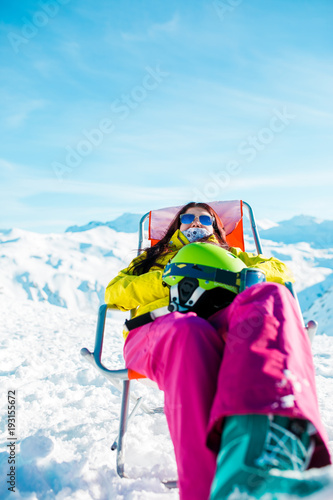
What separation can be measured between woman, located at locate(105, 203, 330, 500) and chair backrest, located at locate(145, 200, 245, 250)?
2.10m

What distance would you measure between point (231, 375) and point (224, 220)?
260 cm

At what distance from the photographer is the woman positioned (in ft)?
3.12

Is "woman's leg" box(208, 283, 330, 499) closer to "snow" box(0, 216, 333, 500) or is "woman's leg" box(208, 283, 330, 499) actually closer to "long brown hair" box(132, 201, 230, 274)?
"snow" box(0, 216, 333, 500)

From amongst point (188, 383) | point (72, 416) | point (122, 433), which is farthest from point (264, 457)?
point (72, 416)

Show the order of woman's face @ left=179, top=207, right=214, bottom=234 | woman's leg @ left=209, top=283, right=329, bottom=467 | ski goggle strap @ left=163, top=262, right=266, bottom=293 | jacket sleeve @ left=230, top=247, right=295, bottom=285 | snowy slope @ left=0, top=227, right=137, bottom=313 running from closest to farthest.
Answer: woman's leg @ left=209, top=283, right=329, bottom=467, ski goggle strap @ left=163, top=262, right=266, bottom=293, jacket sleeve @ left=230, top=247, right=295, bottom=285, woman's face @ left=179, top=207, right=214, bottom=234, snowy slope @ left=0, top=227, right=137, bottom=313

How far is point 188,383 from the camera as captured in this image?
1173 mm

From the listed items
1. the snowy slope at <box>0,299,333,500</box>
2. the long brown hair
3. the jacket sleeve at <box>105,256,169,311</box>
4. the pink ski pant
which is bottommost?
the snowy slope at <box>0,299,333,500</box>

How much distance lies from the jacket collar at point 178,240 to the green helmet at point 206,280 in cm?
78

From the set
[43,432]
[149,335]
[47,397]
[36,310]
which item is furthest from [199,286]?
[36,310]

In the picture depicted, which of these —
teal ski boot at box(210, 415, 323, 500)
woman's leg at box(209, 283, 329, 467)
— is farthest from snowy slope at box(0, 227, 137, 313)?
teal ski boot at box(210, 415, 323, 500)

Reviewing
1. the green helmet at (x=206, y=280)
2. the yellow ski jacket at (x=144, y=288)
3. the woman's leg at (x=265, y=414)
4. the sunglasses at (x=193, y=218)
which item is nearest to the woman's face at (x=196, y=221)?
the sunglasses at (x=193, y=218)

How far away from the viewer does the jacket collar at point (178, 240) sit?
8.66 feet

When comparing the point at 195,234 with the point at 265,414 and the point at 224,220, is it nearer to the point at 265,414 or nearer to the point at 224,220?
the point at 224,220

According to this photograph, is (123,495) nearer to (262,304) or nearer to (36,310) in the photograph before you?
(262,304)
